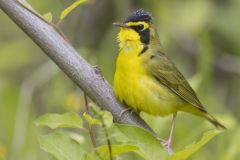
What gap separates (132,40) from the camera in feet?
13.5

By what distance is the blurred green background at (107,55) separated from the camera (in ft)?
17.6

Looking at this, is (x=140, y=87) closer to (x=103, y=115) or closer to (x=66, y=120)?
(x=66, y=120)

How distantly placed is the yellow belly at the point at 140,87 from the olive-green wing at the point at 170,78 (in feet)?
0.21

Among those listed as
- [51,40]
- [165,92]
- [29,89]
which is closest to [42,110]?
[29,89]

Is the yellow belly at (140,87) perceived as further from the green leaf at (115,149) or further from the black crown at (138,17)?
the green leaf at (115,149)

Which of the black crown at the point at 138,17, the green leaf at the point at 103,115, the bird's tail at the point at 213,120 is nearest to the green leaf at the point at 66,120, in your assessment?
the green leaf at the point at 103,115

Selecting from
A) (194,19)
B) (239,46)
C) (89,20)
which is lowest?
(239,46)

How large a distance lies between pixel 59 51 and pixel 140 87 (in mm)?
1346

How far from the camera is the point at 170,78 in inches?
172

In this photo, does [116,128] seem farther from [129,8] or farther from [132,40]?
[129,8]

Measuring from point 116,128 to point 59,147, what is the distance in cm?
21

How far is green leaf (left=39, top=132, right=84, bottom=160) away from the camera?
2.51 meters

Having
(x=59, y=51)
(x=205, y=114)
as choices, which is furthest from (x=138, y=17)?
(x=59, y=51)

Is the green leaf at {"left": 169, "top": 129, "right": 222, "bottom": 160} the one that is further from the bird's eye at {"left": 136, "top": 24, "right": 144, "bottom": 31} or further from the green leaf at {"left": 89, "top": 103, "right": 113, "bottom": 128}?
the bird's eye at {"left": 136, "top": 24, "right": 144, "bottom": 31}
